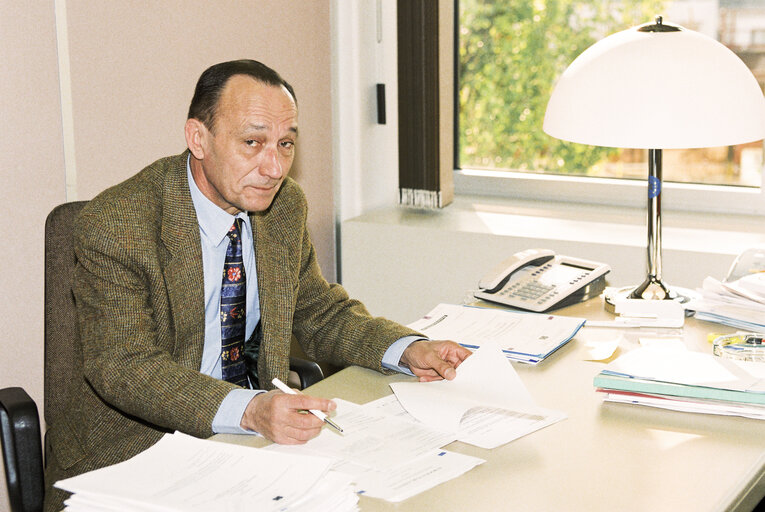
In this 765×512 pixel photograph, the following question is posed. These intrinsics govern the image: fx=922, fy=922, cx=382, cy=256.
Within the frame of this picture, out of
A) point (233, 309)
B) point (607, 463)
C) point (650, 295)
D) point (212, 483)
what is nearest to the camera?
point (212, 483)

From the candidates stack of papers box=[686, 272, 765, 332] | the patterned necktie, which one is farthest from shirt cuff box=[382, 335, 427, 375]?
stack of papers box=[686, 272, 765, 332]

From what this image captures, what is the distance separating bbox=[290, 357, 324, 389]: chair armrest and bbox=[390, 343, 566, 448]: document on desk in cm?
32

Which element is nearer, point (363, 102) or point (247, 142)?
point (247, 142)

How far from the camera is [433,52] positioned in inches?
119

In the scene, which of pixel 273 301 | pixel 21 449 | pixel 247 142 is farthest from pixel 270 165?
pixel 21 449

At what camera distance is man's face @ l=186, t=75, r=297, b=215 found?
1.76m

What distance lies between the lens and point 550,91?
10.6ft

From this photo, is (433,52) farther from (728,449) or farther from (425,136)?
(728,449)

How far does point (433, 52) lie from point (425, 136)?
0.28 metres

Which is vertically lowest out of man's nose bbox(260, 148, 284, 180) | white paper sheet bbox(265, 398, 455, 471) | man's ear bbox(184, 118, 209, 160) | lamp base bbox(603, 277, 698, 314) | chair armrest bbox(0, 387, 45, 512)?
chair armrest bbox(0, 387, 45, 512)

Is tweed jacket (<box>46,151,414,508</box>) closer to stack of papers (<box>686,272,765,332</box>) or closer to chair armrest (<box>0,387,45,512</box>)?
chair armrest (<box>0,387,45,512</box>)

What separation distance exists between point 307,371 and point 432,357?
13.7 inches

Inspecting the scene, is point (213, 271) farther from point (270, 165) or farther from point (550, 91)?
point (550, 91)

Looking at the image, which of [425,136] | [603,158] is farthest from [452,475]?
[603,158]
